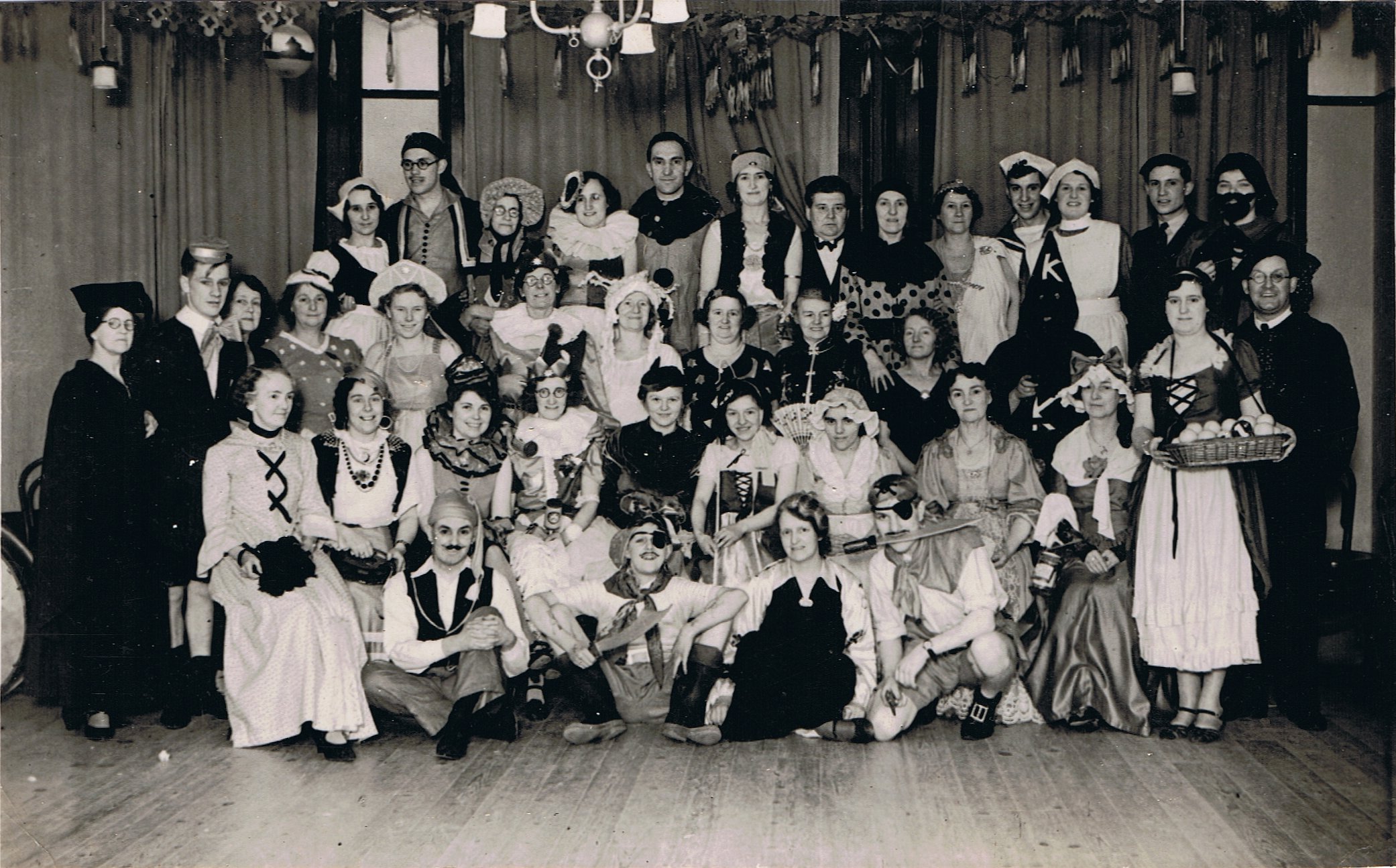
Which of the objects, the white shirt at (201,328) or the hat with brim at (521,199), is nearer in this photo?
the white shirt at (201,328)

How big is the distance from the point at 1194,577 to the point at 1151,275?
1.42 m

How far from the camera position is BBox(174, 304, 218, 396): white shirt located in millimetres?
5633

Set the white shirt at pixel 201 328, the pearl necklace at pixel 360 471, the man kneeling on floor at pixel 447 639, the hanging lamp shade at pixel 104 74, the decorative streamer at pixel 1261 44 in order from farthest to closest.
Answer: the decorative streamer at pixel 1261 44, the hanging lamp shade at pixel 104 74, the white shirt at pixel 201 328, the pearl necklace at pixel 360 471, the man kneeling on floor at pixel 447 639

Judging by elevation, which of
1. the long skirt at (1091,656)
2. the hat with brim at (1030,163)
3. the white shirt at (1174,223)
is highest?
the hat with brim at (1030,163)

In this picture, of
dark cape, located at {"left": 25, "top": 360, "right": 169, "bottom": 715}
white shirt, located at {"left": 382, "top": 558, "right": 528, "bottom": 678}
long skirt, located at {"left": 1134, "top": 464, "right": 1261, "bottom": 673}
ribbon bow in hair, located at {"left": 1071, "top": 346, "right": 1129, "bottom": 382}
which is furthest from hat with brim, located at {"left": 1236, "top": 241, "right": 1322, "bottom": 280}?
dark cape, located at {"left": 25, "top": 360, "right": 169, "bottom": 715}

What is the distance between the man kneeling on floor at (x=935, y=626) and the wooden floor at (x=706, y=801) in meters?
0.13

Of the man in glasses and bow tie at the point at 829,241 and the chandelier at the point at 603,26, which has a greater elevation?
the chandelier at the point at 603,26

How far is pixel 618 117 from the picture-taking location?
6.55m

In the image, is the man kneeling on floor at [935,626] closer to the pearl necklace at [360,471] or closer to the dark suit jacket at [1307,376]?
the dark suit jacket at [1307,376]

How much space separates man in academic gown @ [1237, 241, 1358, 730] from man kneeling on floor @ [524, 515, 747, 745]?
2199 millimetres

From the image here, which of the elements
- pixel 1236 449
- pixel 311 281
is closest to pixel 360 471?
pixel 311 281

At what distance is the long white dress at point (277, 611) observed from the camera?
193 inches

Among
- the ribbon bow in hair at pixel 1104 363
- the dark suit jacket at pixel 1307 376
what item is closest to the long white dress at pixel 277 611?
the ribbon bow in hair at pixel 1104 363

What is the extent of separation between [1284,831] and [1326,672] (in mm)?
1864
